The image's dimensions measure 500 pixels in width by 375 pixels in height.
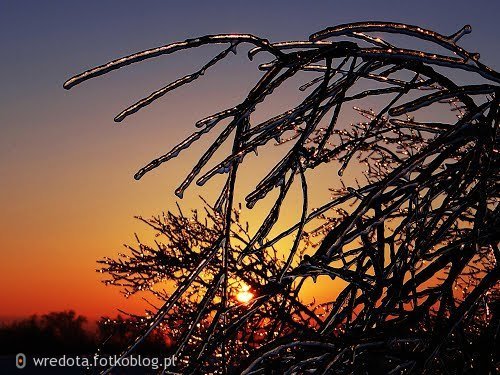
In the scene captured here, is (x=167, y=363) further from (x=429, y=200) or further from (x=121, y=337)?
(x=121, y=337)

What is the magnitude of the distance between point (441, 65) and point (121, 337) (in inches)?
362

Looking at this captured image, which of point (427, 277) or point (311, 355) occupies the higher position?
point (427, 277)

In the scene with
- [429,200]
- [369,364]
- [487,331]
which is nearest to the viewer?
[429,200]

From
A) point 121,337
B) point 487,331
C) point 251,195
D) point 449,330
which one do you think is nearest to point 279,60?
point 251,195

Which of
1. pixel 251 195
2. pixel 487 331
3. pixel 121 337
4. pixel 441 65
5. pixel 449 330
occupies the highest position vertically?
pixel 121 337

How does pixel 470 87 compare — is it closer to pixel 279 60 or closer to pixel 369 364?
pixel 279 60

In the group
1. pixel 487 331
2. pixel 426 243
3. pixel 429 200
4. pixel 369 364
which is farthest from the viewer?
pixel 369 364

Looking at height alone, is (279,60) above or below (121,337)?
below

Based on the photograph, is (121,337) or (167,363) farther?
(121,337)

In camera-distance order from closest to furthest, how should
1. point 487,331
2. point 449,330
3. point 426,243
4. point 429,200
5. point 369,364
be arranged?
point 449,330, point 426,243, point 429,200, point 487,331, point 369,364

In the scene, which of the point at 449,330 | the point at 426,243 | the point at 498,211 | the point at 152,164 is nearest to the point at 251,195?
the point at 152,164

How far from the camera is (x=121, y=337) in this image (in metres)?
10.6

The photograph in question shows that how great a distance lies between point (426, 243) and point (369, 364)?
834 mm

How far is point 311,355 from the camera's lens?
220cm
